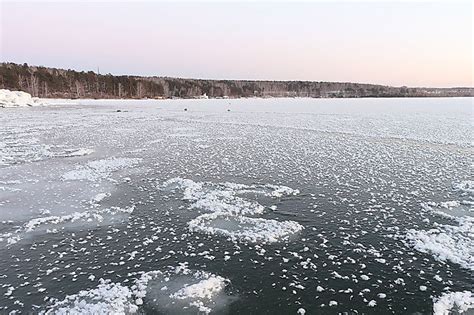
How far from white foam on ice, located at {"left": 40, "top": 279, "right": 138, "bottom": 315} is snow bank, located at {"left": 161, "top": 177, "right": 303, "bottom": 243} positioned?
288 cm

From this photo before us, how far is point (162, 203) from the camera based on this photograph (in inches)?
434

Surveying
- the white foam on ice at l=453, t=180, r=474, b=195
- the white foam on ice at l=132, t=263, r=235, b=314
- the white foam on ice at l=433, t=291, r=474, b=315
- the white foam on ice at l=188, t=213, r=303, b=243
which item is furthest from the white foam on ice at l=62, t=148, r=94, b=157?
the white foam on ice at l=433, t=291, r=474, b=315

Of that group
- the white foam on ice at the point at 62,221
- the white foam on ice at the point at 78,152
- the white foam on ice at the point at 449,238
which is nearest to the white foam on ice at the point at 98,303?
the white foam on ice at the point at 62,221

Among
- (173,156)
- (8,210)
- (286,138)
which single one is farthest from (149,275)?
(286,138)

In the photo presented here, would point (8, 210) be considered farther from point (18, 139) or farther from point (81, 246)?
point (18, 139)

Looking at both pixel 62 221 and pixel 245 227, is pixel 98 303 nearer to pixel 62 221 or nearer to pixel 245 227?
pixel 245 227

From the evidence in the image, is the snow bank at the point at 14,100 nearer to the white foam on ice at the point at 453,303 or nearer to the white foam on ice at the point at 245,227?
the white foam on ice at the point at 245,227

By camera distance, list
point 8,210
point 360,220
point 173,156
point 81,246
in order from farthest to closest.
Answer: point 173,156
point 8,210
point 360,220
point 81,246

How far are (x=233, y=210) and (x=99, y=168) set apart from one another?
24.7 feet

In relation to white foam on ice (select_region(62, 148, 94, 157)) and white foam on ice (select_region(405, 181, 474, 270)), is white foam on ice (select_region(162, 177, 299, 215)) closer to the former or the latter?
white foam on ice (select_region(405, 181, 474, 270))

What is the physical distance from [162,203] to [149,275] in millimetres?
4036

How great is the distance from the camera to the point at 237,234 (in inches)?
350

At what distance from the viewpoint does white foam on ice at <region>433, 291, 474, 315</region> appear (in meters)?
5.98

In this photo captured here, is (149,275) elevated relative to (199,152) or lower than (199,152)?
lower
